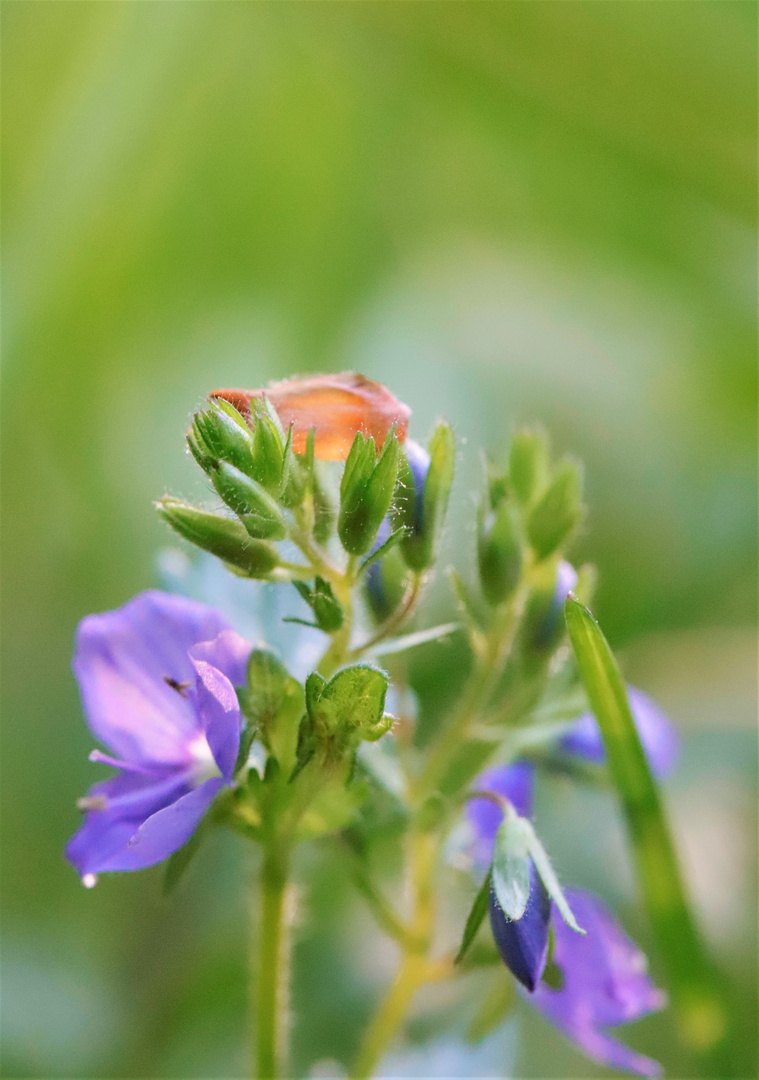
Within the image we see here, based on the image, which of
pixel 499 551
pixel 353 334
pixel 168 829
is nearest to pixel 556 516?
pixel 499 551

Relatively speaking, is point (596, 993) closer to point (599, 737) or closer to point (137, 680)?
point (599, 737)

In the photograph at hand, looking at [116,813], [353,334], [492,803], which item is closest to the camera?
[116,813]

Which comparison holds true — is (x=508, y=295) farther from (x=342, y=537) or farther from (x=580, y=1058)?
(x=342, y=537)

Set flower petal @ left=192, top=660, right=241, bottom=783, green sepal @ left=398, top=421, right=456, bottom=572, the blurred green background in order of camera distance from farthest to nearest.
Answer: the blurred green background < green sepal @ left=398, top=421, right=456, bottom=572 < flower petal @ left=192, top=660, right=241, bottom=783

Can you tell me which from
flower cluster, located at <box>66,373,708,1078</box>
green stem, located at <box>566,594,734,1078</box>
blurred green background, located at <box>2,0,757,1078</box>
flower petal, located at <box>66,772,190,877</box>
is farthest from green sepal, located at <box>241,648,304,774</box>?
blurred green background, located at <box>2,0,757,1078</box>

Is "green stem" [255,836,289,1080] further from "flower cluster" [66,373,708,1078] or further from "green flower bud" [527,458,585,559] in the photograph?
"green flower bud" [527,458,585,559]

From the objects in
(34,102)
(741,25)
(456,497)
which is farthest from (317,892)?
(741,25)

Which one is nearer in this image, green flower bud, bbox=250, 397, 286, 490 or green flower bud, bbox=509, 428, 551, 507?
green flower bud, bbox=250, 397, 286, 490
